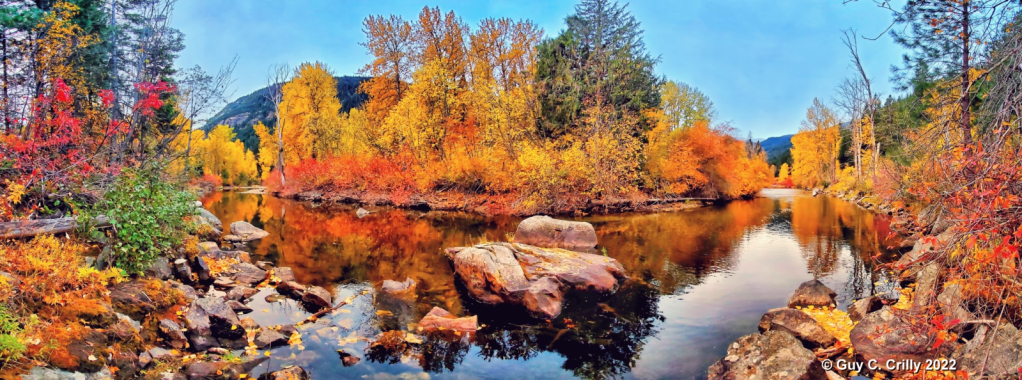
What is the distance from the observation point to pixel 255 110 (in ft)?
487

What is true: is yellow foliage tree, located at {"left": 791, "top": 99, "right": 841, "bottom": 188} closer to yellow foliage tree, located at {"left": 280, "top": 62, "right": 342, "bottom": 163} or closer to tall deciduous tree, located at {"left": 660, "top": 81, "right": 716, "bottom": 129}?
tall deciduous tree, located at {"left": 660, "top": 81, "right": 716, "bottom": 129}

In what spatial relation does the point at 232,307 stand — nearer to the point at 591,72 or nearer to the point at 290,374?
the point at 290,374

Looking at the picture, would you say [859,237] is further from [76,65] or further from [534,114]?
[76,65]

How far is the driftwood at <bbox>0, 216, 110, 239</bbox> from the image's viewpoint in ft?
22.4

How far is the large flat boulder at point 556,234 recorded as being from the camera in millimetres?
15266

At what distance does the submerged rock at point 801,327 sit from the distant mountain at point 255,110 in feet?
291

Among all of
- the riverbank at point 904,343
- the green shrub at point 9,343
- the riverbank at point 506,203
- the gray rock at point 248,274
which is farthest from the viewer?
the riverbank at point 506,203

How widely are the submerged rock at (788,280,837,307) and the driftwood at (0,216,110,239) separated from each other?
1309cm

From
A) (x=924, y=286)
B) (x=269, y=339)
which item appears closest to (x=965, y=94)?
(x=924, y=286)

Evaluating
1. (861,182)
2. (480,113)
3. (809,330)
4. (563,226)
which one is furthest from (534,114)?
(861,182)

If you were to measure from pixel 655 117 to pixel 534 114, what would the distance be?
851 cm

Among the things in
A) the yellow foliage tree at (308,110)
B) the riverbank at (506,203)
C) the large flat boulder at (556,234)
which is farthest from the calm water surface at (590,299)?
the yellow foliage tree at (308,110)

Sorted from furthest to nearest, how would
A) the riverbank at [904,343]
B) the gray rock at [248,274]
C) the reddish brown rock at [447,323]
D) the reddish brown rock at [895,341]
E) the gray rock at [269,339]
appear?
the gray rock at [248,274], the reddish brown rock at [447,323], the gray rock at [269,339], the reddish brown rock at [895,341], the riverbank at [904,343]

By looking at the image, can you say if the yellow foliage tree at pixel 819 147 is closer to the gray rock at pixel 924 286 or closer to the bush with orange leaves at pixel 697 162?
the bush with orange leaves at pixel 697 162
